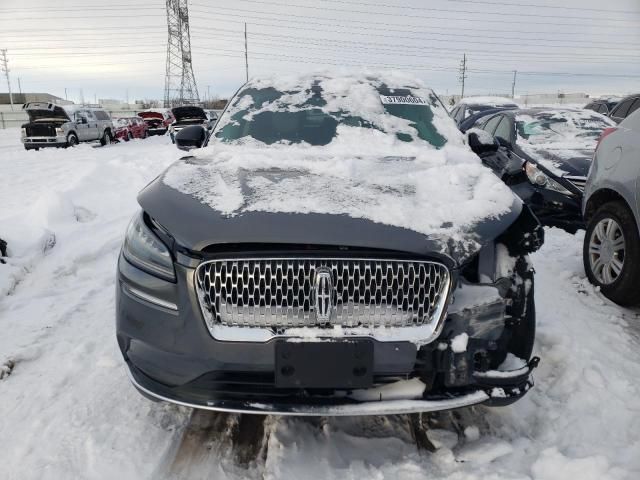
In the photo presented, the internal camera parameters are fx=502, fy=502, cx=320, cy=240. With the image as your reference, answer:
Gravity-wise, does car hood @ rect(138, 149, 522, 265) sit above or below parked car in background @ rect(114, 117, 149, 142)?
above

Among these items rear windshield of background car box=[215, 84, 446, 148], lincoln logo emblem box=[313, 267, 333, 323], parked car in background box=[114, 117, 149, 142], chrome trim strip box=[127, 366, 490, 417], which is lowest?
parked car in background box=[114, 117, 149, 142]

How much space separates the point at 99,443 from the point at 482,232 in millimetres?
1849

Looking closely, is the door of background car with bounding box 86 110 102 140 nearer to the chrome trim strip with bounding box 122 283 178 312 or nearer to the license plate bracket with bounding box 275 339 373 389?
the chrome trim strip with bounding box 122 283 178 312

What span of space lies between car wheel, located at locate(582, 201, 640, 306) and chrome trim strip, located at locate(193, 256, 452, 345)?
239 cm

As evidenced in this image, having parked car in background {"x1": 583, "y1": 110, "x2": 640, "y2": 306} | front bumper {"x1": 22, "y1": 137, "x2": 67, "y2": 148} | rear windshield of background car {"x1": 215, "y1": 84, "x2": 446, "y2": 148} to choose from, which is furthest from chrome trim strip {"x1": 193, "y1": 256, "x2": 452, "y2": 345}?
front bumper {"x1": 22, "y1": 137, "x2": 67, "y2": 148}

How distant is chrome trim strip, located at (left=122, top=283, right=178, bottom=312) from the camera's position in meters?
1.93

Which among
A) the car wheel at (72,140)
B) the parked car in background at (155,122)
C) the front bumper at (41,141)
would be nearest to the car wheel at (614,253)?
the front bumper at (41,141)

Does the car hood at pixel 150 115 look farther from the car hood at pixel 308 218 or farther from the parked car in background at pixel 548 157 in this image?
the car hood at pixel 308 218

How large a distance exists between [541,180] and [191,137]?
422 cm

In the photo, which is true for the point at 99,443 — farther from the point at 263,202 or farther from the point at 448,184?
the point at 448,184

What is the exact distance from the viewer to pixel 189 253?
193 cm

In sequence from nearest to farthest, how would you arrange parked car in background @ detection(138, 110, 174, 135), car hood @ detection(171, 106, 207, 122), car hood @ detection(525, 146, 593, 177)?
car hood @ detection(525, 146, 593, 177), car hood @ detection(171, 106, 207, 122), parked car in background @ detection(138, 110, 174, 135)

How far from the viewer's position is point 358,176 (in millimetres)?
2545

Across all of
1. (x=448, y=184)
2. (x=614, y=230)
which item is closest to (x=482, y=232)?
(x=448, y=184)
